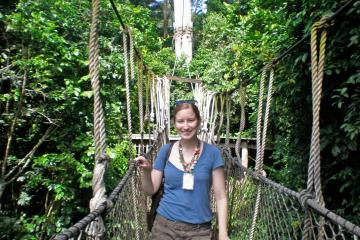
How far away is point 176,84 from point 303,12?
19.2ft

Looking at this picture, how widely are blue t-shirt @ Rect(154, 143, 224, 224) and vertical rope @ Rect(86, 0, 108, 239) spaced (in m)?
0.37

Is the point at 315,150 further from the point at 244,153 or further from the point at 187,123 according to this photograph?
the point at 244,153

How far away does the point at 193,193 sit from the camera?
1.23 meters

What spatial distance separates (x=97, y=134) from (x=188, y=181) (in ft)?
1.38

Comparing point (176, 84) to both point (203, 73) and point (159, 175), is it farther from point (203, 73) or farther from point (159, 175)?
point (159, 175)

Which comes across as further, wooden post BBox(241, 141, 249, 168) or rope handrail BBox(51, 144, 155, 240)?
wooden post BBox(241, 141, 249, 168)

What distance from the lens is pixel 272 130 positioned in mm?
3922

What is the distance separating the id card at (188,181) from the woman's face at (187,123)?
0.37ft

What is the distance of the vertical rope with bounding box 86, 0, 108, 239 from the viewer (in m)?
0.88

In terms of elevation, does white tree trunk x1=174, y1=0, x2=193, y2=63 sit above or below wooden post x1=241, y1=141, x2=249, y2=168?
above

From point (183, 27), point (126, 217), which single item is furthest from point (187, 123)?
point (183, 27)

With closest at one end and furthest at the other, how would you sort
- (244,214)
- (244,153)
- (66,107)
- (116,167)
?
(244,214) < (66,107) < (116,167) < (244,153)

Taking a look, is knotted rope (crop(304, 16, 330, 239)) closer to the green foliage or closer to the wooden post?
the green foliage

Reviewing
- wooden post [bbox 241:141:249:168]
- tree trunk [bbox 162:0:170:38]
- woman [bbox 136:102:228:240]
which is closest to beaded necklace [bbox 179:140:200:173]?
woman [bbox 136:102:228:240]
